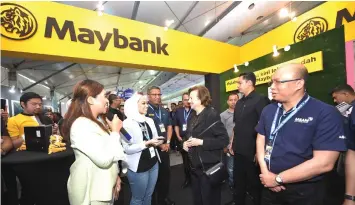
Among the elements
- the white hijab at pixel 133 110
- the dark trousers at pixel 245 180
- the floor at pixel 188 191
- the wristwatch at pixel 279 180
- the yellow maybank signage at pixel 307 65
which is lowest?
the floor at pixel 188 191

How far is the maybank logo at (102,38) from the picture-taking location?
10.7 ft

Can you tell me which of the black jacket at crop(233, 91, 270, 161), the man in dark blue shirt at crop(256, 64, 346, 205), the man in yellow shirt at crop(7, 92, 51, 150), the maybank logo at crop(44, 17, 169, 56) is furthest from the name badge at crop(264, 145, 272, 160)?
the maybank logo at crop(44, 17, 169, 56)

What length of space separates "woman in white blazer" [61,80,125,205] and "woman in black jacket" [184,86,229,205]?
0.84 meters

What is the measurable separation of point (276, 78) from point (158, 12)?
4159 mm

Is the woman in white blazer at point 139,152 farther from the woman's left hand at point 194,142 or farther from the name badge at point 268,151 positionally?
the name badge at point 268,151

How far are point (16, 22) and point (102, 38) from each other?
1.16 meters

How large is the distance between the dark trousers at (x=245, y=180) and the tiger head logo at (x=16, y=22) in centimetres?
328

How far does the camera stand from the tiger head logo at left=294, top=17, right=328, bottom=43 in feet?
11.6

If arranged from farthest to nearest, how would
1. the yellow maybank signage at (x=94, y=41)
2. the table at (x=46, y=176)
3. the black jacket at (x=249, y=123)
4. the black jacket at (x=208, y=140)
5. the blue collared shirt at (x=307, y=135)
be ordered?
the yellow maybank signage at (x=94, y=41) → the black jacket at (x=249, y=123) → the black jacket at (x=208, y=140) → the table at (x=46, y=176) → the blue collared shirt at (x=307, y=135)

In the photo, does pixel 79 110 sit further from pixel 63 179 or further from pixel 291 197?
pixel 291 197

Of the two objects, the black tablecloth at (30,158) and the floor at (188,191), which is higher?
the black tablecloth at (30,158)

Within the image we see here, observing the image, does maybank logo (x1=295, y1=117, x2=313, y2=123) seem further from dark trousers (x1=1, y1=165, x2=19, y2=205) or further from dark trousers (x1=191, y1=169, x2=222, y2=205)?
dark trousers (x1=1, y1=165, x2=19, y2=205)

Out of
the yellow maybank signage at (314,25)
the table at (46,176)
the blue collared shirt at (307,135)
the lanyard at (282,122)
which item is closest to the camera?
the blue collared shirt at (307,135)

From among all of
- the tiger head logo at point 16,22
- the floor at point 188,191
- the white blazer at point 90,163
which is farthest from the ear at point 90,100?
the tiger head logo at point 16,22
